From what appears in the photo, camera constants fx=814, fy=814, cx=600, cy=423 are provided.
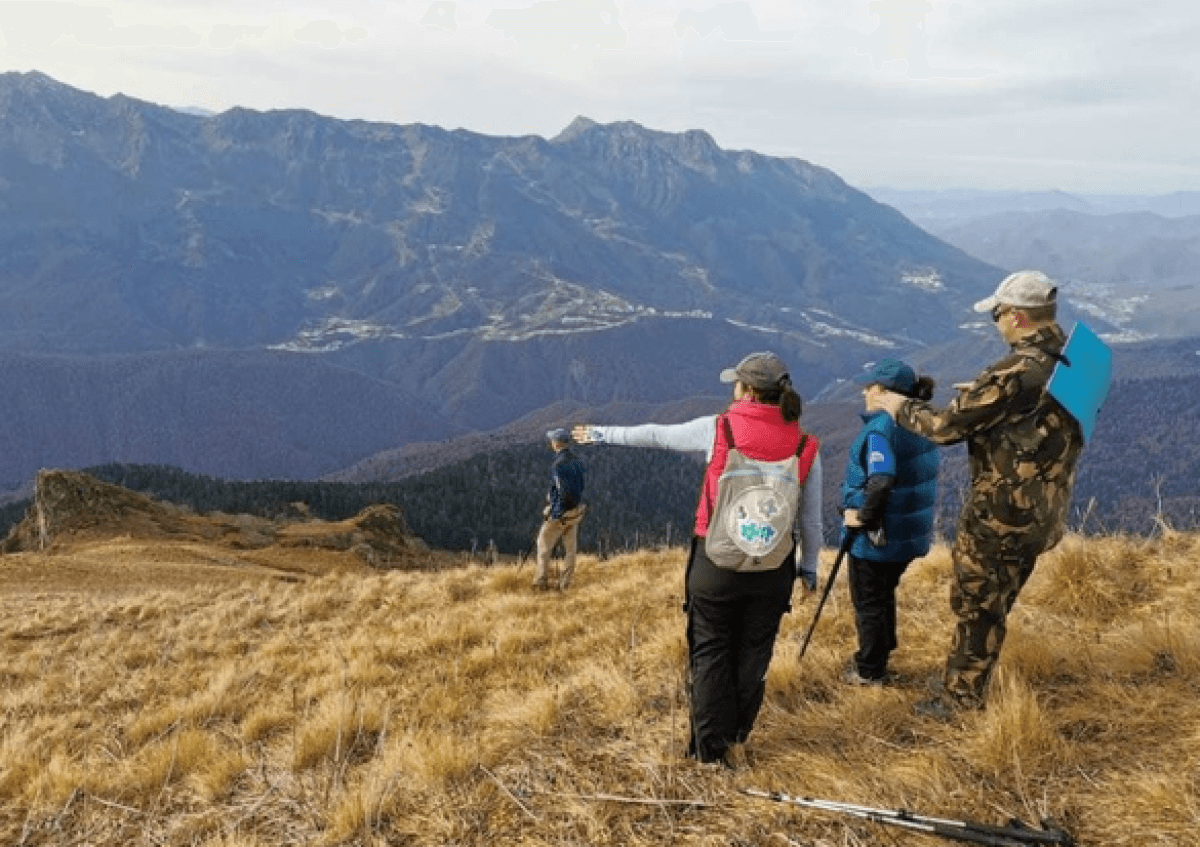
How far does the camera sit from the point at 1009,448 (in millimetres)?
4250

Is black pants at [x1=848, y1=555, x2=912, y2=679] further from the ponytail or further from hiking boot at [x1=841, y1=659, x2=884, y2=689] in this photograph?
Answer: the ponytail

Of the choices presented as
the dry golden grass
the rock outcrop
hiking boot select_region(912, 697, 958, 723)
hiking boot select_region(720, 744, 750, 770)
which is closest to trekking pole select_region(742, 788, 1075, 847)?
the dry golden grass

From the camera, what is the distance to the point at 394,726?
19.7 feet

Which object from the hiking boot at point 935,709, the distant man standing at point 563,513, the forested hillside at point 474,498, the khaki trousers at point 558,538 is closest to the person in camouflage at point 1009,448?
the hiking boot at point 935,709

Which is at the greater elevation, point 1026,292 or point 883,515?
point 1026,292

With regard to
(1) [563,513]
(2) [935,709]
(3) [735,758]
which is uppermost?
(2) [935,709]

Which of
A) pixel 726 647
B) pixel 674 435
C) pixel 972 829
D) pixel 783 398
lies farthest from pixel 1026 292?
pixel 972 829

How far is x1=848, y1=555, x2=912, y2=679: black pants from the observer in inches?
212

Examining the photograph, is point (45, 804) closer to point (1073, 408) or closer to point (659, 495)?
point (1073, 408)

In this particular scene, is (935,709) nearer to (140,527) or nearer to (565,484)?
(565,484)

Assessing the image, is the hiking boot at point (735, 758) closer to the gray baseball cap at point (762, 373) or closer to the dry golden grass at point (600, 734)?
the dry golden grass at point (600, 734)

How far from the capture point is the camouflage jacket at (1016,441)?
412 cm

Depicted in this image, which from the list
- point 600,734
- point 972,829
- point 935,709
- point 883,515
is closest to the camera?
point 972,829

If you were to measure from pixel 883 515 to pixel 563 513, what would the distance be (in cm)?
704
